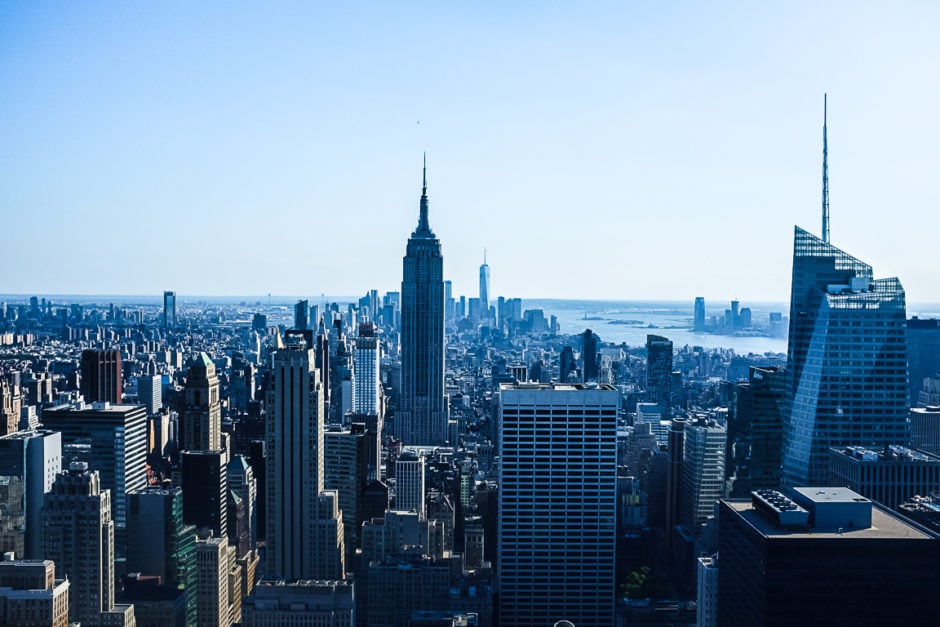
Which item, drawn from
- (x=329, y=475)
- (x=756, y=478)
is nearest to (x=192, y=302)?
(x=329, y=475)

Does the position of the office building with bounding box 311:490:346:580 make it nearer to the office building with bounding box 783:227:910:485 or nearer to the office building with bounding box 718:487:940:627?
the office building with bounding box 783:227:910:485

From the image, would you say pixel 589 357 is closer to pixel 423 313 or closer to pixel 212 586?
pixel 423 313

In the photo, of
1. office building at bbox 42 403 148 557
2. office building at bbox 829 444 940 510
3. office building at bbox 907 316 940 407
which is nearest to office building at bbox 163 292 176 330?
office building at bbox 42 403 148 557

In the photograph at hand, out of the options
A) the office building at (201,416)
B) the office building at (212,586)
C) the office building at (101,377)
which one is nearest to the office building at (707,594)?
the office building at (212,586)

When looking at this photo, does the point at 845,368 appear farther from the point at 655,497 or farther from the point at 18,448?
the point at 18,448

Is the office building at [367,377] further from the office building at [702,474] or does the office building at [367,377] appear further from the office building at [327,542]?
the office building at [327,542]
